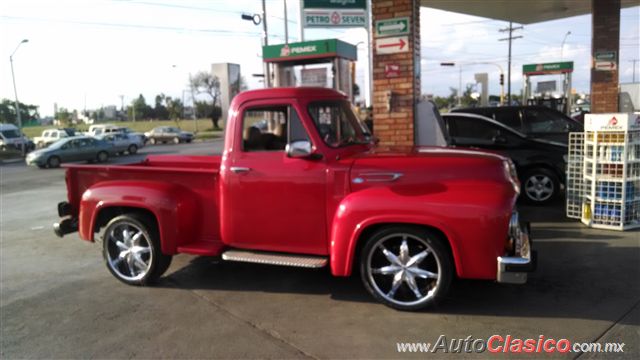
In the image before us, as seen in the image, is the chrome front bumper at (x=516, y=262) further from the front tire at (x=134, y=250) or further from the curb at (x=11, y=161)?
the curb at (x=11, y=161)

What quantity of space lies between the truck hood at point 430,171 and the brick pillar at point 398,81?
2780mm

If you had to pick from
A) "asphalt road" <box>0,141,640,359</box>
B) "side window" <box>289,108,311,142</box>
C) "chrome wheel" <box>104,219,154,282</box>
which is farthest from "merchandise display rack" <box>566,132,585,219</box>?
"chrome wheel" <box>104,219,154,282</box>

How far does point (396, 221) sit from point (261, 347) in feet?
5.04

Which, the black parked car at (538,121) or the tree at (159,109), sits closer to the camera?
the black parked car at (538,121)

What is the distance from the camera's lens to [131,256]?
225 inches

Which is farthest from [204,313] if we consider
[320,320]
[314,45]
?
[314,45]

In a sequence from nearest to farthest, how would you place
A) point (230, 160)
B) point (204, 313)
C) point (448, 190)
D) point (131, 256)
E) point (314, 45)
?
point (448, 190), point (204, 313), point (230, 160), point (131, 256), point (314, 45)

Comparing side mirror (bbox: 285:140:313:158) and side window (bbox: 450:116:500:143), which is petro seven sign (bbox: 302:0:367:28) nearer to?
side window (bbox: 450:116:500:143)

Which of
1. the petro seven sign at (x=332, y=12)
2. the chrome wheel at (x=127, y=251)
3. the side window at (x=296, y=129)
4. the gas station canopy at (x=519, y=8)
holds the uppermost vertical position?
the gas station canopy at (x=519, y=8)

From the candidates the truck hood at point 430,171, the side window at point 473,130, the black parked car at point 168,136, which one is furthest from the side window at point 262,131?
the black parked car at point 168,136

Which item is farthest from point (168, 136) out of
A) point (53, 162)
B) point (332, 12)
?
point (332, 12)

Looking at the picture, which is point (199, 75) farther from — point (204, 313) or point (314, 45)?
point (204, 313)

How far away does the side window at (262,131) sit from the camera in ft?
17.0

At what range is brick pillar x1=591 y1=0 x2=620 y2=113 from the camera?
46.1 feet
